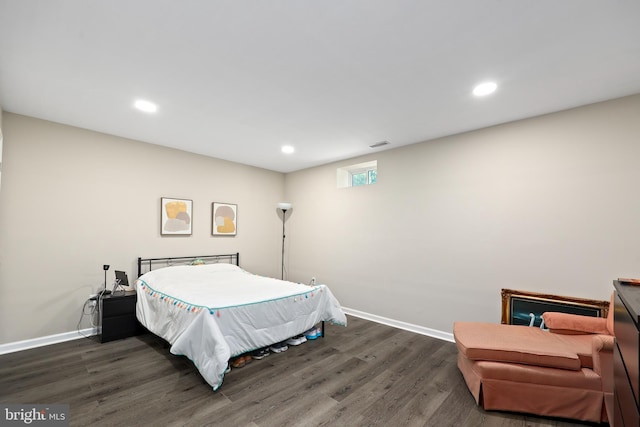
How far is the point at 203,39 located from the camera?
186 cm

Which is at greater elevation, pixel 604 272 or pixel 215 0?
pixel 215 0

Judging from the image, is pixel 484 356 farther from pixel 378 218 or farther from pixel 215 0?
pixel 215 0

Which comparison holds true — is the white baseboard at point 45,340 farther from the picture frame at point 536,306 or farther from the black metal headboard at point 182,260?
the picture frame at point 536,306

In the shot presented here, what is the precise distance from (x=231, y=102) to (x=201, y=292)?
2.13 metres

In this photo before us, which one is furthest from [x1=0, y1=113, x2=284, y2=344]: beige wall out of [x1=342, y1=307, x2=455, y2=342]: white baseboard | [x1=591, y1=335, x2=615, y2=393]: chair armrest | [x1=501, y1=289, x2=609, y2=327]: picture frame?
[x1=591, y1=335, x2=615, y2=393]: chair armrest

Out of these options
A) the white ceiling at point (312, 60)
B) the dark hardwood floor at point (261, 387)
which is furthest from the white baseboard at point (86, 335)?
the white ceiling at point (312, 60)

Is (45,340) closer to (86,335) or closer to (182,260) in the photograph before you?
(86,335)

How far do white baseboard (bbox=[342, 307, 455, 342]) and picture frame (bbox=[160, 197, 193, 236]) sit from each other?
3.00m

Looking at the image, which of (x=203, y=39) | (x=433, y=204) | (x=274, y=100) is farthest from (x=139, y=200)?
(x=433, y=204)

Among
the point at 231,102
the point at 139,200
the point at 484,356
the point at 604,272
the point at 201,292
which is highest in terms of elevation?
the point at 231,102

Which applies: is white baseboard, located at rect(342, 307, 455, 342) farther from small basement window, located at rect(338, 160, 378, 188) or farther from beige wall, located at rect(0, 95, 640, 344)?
small basement window, located at rect(338, 160, 378, 188)

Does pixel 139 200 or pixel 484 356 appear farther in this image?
pixel 139 200

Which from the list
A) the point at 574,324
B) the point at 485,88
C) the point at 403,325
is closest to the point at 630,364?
the point at 574,324

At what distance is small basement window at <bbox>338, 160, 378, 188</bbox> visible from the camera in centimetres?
466
